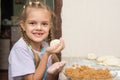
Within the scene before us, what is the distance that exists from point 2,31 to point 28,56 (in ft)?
7.91

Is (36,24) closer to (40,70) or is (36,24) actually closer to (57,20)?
(40,70)

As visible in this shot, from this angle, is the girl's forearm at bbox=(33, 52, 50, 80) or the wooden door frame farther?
the wooden door frame

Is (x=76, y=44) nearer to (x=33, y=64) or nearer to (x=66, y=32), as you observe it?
(x=66, y=32)

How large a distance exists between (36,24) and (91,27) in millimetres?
629

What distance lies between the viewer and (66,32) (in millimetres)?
1434

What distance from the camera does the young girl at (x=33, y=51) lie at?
33.3 inches

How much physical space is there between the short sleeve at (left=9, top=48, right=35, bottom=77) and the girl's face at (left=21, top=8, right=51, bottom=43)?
0.22 feet

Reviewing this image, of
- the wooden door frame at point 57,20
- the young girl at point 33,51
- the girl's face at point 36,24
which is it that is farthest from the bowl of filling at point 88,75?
the wooden door frame at point 57,20

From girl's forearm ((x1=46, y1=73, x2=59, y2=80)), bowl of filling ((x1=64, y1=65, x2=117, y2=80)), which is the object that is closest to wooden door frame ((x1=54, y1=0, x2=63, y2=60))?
girl's forearm ((x1=46, y1=73, x2=59, y2=80))

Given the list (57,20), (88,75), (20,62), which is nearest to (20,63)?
(20,62)

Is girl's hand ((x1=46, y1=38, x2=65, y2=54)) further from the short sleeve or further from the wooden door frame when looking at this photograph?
the wooden door frame

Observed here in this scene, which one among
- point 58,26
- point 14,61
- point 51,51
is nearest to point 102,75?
point 51,51

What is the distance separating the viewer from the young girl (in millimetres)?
846

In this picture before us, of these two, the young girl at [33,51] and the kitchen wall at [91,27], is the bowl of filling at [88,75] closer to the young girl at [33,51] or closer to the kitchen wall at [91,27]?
the young girl at [33,51]
